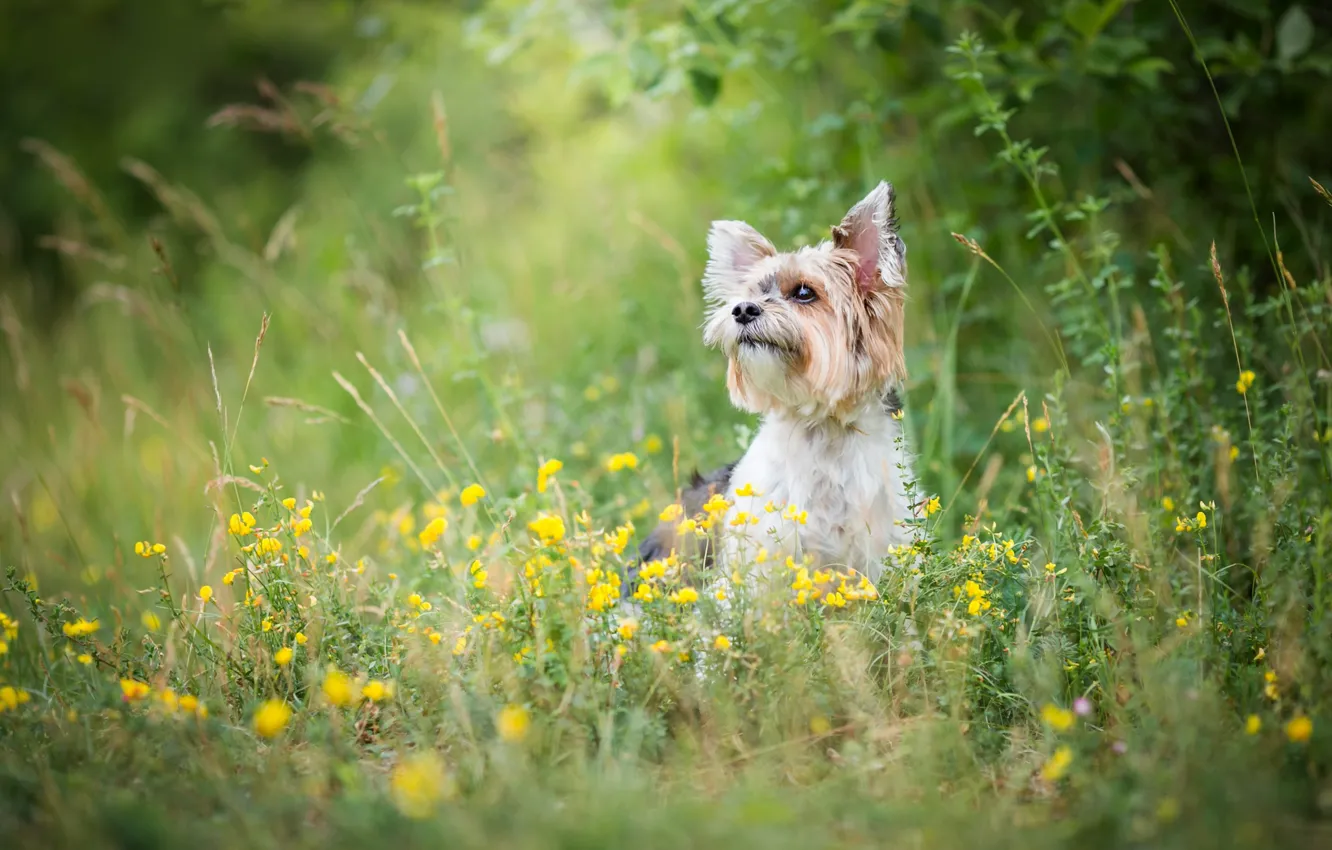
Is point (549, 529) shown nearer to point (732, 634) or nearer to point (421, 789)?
point (732, 634)

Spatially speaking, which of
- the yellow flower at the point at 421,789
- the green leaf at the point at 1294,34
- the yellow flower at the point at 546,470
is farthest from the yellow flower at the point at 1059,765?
the green leaf at the point at 1294,34

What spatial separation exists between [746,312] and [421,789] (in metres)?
2.34

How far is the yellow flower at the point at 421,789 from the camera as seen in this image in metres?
2.16

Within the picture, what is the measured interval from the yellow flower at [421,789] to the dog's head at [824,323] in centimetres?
205

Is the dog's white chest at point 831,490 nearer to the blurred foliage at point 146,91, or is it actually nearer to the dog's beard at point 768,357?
the dog's beard at point 768,357

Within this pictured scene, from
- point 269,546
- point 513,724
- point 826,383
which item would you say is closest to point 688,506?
point 826,383

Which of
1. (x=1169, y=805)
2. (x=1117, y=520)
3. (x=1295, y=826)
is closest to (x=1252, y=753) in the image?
(x=1295, y=826)

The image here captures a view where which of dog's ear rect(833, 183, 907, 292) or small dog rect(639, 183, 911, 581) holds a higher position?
dog's ear rect(833, 183, 907, 292)

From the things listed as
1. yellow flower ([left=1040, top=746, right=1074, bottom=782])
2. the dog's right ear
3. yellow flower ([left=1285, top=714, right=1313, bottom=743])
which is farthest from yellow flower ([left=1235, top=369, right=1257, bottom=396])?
the dog's right ear

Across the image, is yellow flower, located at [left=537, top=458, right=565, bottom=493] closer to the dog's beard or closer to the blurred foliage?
the dog's beard

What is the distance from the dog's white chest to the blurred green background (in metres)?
0.66

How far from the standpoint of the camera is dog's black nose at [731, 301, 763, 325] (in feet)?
13.2

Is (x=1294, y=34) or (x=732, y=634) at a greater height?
(x=1294, y=34)

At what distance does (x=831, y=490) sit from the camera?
12.7 ft
